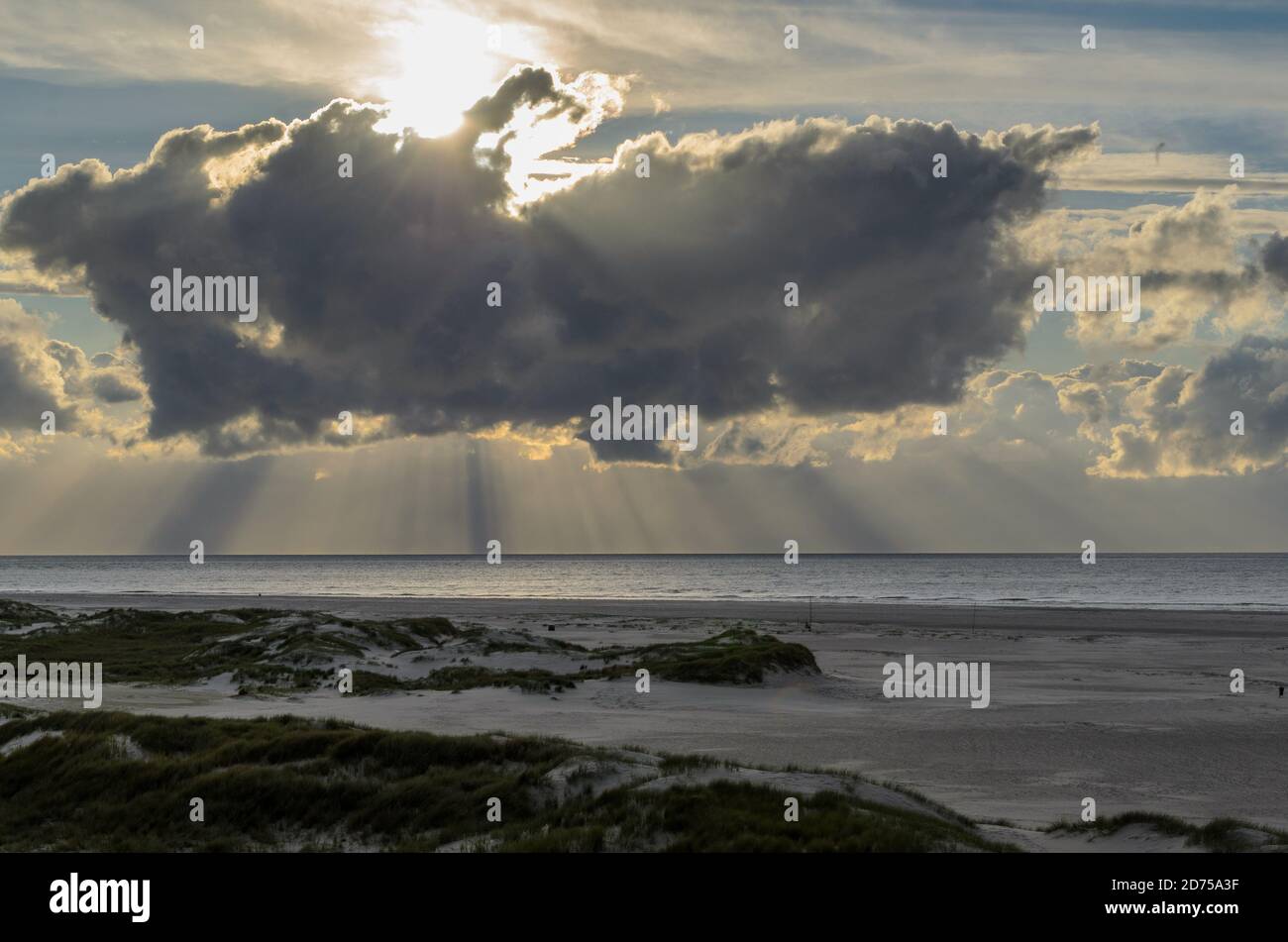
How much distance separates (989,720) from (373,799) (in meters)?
23.8

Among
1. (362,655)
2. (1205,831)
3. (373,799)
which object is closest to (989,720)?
(1205,831)

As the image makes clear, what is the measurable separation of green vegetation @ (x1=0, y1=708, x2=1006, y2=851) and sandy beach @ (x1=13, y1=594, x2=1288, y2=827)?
6.80m

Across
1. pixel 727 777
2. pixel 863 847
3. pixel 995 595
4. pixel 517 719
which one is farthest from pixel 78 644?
pixel 995 595

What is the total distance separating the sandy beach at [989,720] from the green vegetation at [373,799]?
680 cm

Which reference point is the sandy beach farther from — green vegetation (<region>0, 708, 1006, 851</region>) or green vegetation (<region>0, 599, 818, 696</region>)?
green vegetation (<region>0, 708, 1006, 851</region>)

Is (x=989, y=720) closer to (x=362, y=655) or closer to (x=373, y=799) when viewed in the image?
(x=373, y=799)

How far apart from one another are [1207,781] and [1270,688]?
24588 mm

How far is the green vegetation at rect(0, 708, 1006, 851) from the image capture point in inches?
647

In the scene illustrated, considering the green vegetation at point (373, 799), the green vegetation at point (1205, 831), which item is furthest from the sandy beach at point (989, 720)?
the green vegetation at point (373, 799)

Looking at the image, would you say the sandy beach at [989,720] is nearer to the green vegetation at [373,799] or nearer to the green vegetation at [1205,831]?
the green vegetation at [1205,831]

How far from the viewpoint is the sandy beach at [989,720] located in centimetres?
2564

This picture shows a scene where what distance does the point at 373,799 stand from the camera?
66.4 feet

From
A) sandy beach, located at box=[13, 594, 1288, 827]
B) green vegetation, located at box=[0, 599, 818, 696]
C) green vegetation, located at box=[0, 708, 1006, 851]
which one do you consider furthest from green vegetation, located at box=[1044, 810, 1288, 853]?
green vegetation, located at box=[0, 599, 818, 696]
